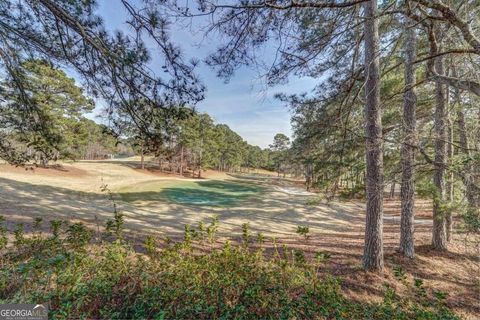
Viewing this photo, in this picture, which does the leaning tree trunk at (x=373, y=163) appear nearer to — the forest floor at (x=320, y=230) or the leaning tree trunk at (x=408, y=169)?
the forest floor at (x=320, y=230)

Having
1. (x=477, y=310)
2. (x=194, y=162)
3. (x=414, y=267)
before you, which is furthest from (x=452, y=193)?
(x=194, y=162)

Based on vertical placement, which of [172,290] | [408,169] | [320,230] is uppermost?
[408,169]

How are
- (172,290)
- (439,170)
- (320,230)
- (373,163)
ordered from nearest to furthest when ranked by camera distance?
(172,290) → (373,163) → (439,170) → (320,230)


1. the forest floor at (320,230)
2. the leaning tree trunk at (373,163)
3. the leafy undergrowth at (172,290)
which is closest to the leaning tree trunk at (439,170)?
the forest floor at (320,230)

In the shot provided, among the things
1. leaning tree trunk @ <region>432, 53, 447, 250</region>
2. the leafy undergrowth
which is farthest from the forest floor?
the leafy undergrowth

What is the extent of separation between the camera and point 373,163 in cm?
393

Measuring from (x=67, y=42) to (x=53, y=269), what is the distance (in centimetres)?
294

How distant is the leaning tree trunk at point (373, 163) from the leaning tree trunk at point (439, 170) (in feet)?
4.36

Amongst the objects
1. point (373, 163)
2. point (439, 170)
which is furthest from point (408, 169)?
point (373, 163)

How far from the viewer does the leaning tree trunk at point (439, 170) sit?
4.51 metres

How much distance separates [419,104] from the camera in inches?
254

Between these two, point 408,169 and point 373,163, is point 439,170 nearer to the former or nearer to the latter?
point 408,169

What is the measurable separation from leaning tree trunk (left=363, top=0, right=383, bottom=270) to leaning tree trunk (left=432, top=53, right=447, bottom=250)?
1.33 m

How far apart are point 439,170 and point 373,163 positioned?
1.96 m
